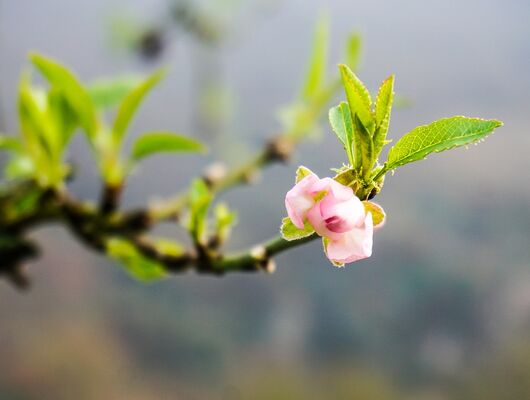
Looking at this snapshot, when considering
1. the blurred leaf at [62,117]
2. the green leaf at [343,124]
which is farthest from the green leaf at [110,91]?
the green leaf at [343,124]

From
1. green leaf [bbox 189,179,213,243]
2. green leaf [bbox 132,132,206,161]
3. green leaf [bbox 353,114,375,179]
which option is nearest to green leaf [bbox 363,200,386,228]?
green leaf [bbox 353,114,375,179]

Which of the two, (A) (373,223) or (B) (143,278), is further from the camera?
(B) (143,278)

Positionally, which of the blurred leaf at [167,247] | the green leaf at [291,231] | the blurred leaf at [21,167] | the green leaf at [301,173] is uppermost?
the green leaf at [301,173]

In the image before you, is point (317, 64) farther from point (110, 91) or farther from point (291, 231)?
point (291, 231)

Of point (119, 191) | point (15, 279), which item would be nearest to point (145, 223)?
point (119, 191)

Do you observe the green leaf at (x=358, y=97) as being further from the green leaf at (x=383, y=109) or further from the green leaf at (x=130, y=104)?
the green leaf at (x=130, y=104)

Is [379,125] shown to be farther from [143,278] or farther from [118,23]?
[118,23]

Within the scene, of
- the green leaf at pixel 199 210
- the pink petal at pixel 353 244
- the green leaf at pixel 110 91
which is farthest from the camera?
the green leaf at pixel 110 91

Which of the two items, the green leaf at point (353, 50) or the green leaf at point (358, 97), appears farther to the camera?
the green leaf at point (353, 50)
